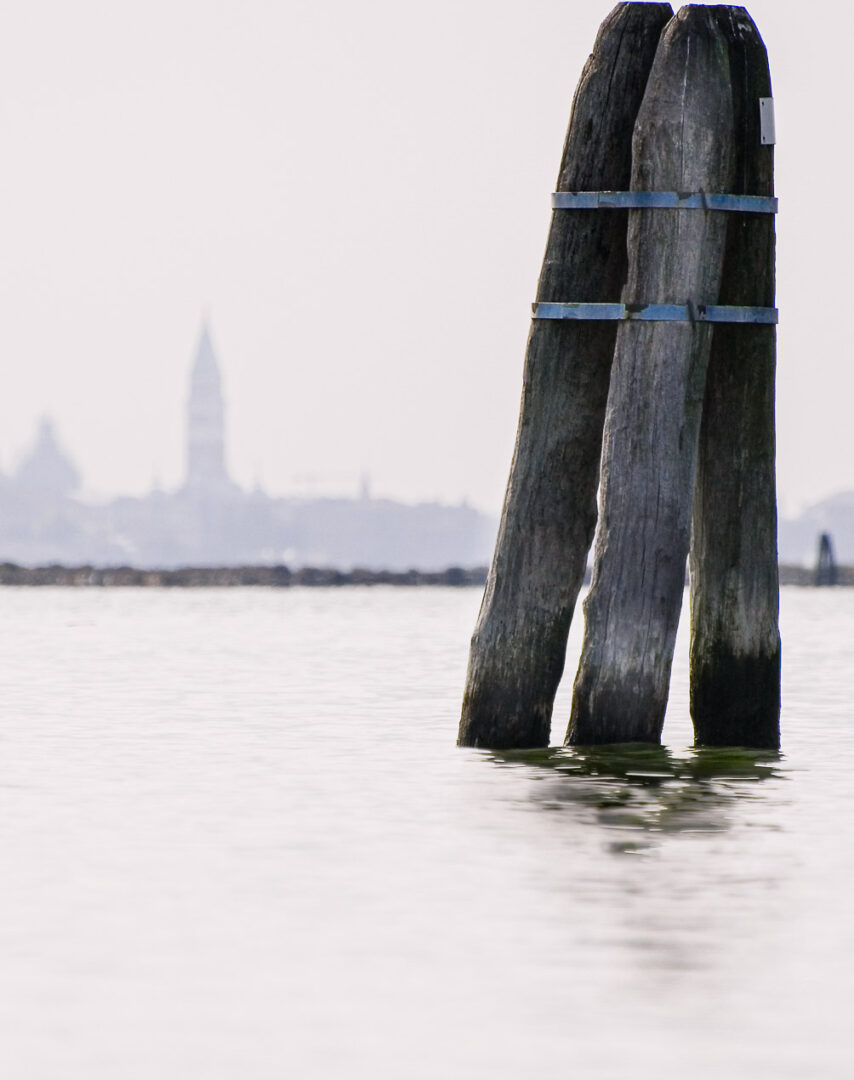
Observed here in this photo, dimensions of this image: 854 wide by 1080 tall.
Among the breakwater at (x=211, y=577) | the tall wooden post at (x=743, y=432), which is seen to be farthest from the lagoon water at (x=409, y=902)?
the breakwater at (x=211, y=577)

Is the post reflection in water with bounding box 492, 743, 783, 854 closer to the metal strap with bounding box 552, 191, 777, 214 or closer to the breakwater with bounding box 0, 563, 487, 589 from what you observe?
the metal strap with bounding box 552, 191, 777, 214

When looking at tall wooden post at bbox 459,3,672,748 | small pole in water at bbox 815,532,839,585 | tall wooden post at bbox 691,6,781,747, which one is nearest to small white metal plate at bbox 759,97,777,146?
tall wooden post at bbox 691,6,781,747

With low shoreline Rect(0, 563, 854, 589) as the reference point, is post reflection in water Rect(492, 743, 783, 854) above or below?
below

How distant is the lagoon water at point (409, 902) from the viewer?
562cm

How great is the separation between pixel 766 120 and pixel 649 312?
1.24 m

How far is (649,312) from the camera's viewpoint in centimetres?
1152

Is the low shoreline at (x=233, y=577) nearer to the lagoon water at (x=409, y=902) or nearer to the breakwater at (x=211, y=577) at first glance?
the breakwater at (x=211, y=577)

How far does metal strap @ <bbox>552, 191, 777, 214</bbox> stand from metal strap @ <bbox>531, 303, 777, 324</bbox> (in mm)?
481

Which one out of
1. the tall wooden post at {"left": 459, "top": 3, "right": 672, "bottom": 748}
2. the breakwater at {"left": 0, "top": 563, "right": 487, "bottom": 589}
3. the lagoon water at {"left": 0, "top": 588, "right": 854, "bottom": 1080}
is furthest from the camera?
the breakwater at {"left": 0, "top": 563, "right": 487, "bottom": 589}

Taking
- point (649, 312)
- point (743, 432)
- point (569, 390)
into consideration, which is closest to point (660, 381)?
point (649, 312)

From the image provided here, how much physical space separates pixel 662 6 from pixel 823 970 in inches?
265

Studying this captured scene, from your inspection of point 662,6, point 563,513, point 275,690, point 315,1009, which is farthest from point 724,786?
point 275,690

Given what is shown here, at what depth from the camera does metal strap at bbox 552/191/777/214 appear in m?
11.5

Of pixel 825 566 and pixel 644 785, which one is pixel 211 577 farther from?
pixel 644 785
